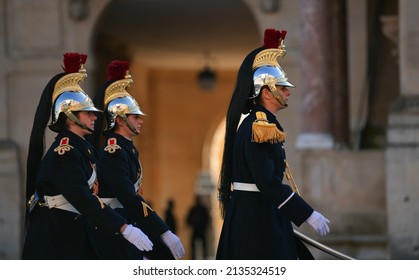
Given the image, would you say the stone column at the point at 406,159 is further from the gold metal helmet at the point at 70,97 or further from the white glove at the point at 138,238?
the white glove at the point at 138,238

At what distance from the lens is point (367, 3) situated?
19.4 m

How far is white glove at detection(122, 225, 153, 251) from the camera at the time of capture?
403 inches

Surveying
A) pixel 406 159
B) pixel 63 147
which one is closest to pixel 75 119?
pixel 63 147

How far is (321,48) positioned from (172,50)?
9758 millimetres

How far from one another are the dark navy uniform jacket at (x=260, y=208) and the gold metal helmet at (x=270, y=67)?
0.20 m

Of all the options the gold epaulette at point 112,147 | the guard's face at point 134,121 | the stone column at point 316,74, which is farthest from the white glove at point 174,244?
the stone column at point 316,74

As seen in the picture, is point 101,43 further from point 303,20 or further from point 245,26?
point 303,20

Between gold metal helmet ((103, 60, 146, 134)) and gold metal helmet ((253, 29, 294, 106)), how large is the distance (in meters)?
1.44

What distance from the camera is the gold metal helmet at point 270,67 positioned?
34.2 feet

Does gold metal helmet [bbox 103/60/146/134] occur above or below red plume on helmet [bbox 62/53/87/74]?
below

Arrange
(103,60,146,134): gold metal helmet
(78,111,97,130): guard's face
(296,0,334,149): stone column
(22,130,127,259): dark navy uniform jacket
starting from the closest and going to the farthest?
(22,130,127,259): dark navy uniform jacket → (78,111,97,130): guard's face → (103,60,146,134): gold metal helmet → (296,0,334,149): stone column

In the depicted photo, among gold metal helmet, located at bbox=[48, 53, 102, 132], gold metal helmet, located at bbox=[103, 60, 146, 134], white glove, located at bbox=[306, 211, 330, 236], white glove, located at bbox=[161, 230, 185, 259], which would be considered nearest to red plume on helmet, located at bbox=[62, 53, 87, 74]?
gold metal helmet, located at bbox=[48, 53, 102, 132]

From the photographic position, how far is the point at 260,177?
33.3 feet

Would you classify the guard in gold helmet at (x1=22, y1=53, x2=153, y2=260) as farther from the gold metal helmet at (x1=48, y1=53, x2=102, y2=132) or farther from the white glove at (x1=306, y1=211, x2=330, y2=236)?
the white glove at (x1=306, y1=211, x2=330, y2=236)
